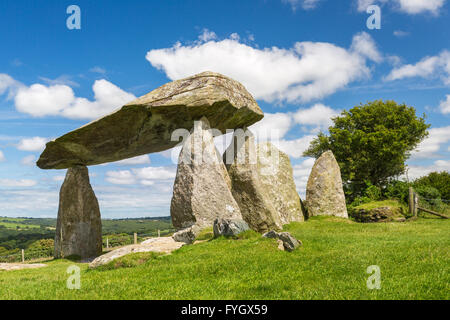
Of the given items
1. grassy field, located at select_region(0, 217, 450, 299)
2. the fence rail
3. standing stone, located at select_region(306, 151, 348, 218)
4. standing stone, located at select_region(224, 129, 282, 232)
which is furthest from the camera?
the fence rail

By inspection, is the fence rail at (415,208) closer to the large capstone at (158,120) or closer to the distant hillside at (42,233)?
the large capstone at (158,120)

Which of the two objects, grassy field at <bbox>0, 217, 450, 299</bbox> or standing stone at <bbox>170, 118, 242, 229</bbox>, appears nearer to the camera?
→ grassy field at <bbox>0, 217, 450, 299</bbox>

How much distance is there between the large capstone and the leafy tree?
14.3 meters

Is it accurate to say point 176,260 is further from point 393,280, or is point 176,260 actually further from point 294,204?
point 294,204

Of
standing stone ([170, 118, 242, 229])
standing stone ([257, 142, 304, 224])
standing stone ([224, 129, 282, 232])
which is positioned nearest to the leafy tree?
standing stone ([257, 142, 304, 224])

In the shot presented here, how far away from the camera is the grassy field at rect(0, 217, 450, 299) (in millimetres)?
6762

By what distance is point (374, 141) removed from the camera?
91.9 ft

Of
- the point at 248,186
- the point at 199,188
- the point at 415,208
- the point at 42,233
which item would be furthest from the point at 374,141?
the point at 42,233

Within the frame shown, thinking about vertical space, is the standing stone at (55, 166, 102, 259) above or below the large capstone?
below

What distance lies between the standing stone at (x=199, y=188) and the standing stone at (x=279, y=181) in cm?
410

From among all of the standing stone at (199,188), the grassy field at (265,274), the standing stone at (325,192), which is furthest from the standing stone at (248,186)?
A: the grassy field at (265,274)

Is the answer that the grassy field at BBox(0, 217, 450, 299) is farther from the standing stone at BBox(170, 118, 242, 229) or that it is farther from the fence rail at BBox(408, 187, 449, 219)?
the fence rail at BBox(408, 187, 449, 219)

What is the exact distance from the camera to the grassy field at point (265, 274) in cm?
676

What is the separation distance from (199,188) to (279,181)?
6.14 metres
